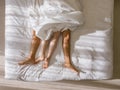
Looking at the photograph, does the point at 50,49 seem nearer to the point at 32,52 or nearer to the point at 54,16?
the point at 32,52

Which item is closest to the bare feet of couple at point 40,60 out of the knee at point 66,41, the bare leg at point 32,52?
→ the bare leg at point 32,52

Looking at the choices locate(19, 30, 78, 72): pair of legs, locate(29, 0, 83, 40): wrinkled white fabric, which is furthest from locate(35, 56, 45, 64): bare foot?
locate(29, 0, 83, 40): wrinkled white fabric

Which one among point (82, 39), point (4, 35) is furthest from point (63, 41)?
point (4, 35)

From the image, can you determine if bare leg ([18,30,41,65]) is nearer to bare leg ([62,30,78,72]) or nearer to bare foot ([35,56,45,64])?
bare foot ([35,56,45,64])

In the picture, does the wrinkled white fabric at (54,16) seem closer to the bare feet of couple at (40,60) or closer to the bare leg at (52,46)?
the bare leg at (52,46)

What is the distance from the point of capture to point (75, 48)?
1.72 m

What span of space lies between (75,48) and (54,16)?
0.26 metres

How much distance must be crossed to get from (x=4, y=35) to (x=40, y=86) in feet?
1.53

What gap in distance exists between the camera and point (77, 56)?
1.72m

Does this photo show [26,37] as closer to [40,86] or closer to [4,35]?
[4,35]

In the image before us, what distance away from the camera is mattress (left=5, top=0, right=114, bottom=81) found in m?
1.71

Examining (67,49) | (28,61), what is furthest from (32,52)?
(67,49)

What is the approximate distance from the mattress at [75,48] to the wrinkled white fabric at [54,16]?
59 millimetres

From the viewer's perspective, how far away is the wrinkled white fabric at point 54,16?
5.44 feet
